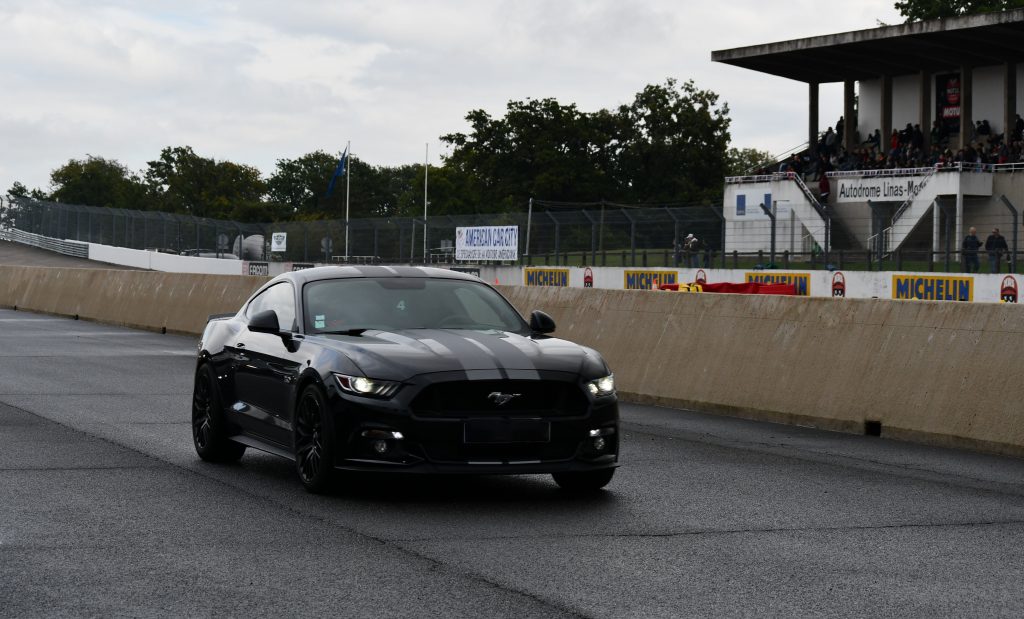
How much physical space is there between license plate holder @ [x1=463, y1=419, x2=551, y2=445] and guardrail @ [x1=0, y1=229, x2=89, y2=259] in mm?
72822

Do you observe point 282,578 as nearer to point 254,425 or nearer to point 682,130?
point 254,425

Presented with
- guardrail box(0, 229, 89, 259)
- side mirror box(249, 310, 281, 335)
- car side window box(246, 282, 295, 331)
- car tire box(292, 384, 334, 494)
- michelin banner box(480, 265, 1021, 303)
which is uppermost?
guardrail box(0, 229, 89, 259)

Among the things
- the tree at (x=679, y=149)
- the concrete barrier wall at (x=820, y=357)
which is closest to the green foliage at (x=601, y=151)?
the tree at (x=679, y=149)

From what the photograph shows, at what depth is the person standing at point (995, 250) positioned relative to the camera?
31406 mm

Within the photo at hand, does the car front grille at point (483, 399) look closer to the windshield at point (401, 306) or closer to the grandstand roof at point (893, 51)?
the windshield at point (401, 306)

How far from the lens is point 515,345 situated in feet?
28.5

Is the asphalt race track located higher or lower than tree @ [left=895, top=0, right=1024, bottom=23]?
lower

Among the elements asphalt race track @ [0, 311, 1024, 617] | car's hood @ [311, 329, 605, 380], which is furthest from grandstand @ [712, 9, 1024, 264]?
car's hood @ [311, 329, 605, 380]

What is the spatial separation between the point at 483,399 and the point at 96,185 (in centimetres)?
17592

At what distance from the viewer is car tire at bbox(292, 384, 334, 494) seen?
841cm

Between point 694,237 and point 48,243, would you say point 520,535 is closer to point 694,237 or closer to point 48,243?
point 694,237

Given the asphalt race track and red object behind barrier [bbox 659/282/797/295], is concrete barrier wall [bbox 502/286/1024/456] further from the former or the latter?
red object behind barrier [bbox 659/282/797/295]

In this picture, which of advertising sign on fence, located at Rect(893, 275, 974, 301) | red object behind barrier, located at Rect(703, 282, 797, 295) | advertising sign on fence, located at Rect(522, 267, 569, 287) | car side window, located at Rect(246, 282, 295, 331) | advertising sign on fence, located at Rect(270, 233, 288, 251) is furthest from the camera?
advertising sign on fence, located at Rect(270, 233, 288, 251)

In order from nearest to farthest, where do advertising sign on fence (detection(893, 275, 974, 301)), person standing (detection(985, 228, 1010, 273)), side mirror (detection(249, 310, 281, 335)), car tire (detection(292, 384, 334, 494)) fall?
car tire (detection(292, 384, 334, 494)), side mirror (detection(249, 310, 281, 335)), person standing (detection(985, 228, 1010, 273)), advertising sign on fence (detection(893, 275, 974, 301))
